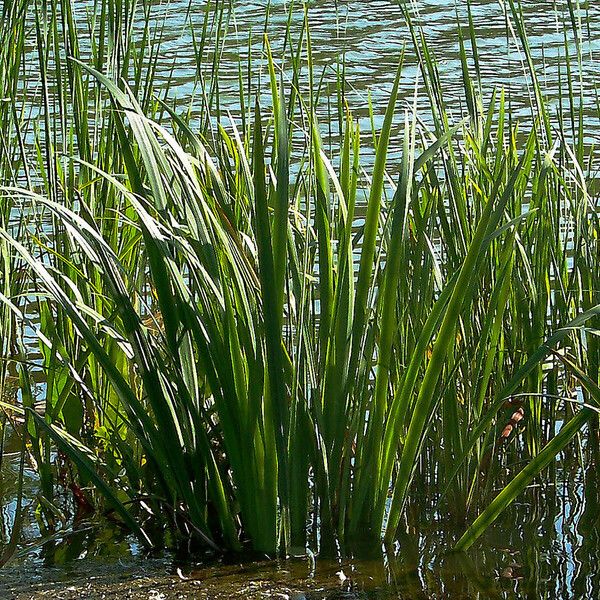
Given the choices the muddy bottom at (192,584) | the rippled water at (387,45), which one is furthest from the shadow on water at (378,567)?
the rippled water at (387,45)

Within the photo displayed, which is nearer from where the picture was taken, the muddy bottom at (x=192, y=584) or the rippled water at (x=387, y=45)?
the muddy bottom at (x=192, y=584)

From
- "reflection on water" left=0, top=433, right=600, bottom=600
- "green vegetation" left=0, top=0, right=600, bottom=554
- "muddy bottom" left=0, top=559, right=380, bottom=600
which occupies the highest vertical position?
"green vegetation" left=0, top=0, right=600, bottom=554

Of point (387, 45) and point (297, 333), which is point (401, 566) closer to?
point (297, 333)

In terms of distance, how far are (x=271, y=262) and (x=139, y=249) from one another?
0.90 m

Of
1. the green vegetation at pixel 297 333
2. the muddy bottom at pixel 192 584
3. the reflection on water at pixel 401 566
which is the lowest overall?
the reflection on water at pixel 401 566

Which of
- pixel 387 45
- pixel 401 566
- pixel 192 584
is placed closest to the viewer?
pixel 192 584

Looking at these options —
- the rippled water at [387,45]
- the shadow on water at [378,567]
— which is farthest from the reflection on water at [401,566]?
the rippled water at [387,45]

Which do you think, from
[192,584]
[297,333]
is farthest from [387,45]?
[192,584]

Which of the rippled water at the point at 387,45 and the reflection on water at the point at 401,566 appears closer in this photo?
the reflection on water at the point at 401,566

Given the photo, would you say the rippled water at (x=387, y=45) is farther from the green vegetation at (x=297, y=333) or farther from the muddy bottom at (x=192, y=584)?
the muddy bottom at (x=192, y=584)

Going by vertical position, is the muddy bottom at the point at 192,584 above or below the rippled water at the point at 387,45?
below

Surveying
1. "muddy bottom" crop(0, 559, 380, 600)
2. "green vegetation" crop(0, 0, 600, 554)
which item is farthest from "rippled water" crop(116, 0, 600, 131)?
"muddy bottom" crop(0, 559, 380, 600)

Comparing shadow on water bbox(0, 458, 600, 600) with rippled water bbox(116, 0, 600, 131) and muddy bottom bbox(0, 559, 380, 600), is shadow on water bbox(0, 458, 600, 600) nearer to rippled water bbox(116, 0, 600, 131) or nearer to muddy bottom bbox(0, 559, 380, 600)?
muddy bottom bbox(0, 559, 380, 600)

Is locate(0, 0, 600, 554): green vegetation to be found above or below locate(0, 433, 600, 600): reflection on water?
above
